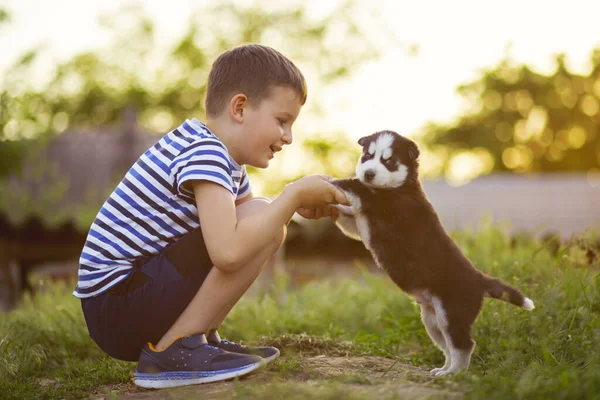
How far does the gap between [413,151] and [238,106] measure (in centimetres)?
101

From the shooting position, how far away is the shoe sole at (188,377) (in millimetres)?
2811

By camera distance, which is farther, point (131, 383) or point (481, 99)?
point (481, 99)

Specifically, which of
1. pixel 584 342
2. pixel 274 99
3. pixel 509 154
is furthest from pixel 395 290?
pixel 509 154

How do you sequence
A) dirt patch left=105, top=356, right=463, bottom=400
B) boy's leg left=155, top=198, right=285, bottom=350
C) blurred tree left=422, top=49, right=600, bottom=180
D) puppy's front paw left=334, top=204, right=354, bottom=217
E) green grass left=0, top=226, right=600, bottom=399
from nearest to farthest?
dirt patch left=105, top=356, right=463, bottom=400 → green grass left=0, top=226, right=600, bottom=399 → boy's leg left=155, top=198, right=285, bottom=350 → puppy's front paw left=334, top=204, right=354, bottom=217 → blurred tree left=422, top=49, right=600, bottom=180

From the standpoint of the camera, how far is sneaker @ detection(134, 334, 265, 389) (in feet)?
9.27

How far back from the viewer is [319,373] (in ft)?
9.63

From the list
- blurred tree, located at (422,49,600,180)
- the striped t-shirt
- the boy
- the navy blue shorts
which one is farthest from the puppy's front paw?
blurred tree, located at (422,49,600,180)

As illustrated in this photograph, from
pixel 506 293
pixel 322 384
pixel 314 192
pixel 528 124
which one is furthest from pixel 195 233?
pixel 528 124

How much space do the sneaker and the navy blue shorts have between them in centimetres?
12

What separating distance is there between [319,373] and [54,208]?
11.9 meters

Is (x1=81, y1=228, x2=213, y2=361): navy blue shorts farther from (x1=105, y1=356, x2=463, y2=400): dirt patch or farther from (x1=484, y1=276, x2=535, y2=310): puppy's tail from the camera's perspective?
(x1=484, y1=276, x2=535, y2=310): puppy's tail

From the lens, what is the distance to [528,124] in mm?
31953

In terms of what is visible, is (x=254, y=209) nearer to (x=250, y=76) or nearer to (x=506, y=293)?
(x=250, y=76)

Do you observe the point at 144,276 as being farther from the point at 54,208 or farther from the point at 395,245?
the point at 54,208
